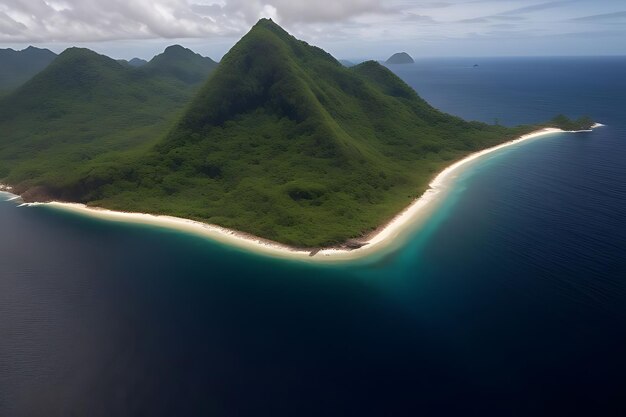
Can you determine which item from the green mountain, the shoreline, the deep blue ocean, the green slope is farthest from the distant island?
the deep blue ocean

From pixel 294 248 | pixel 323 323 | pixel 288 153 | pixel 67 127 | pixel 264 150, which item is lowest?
pixel 323 323

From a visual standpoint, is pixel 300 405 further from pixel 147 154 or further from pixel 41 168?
pixel 41 168

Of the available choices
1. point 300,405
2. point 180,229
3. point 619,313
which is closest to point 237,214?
point 180,229


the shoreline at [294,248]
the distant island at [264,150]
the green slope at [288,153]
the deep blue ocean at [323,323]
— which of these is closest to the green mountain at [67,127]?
the distant island at [264,150]

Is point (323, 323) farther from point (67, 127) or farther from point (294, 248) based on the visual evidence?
point (67, 127)

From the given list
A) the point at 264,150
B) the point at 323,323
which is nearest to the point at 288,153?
the point at 264,150

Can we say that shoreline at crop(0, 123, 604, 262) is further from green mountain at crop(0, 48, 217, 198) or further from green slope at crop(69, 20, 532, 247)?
green mountain at crop(0, 48, 217, 198)

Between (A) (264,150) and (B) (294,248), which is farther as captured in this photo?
(A) (264,150)

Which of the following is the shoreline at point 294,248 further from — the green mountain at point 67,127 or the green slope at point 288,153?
the green mountain at point 67,127
